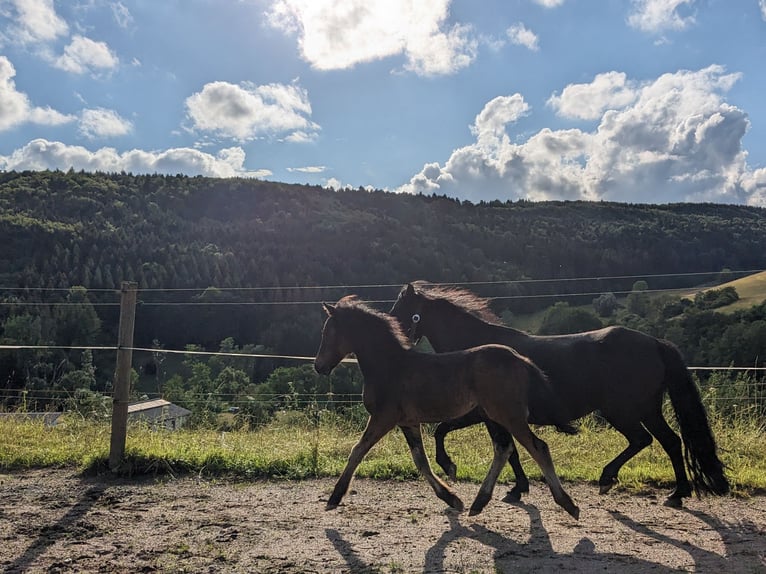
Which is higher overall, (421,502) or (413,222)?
(413,222)

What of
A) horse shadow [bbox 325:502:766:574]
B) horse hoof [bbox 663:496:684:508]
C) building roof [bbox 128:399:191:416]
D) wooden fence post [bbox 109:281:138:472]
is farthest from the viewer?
building roof [bbox 128:399:191:416]

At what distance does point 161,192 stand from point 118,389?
81442 millimetres

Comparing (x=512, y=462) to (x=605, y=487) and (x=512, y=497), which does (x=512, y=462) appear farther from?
(x=605, y=487)

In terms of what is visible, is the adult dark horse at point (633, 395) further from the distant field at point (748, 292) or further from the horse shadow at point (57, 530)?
the distant field at point (748, 292)

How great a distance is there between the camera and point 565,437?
775 cm

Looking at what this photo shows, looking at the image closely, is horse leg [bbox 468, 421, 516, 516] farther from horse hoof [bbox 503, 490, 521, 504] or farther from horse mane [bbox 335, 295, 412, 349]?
horse mane [bbox 335, 295, 412, 349]

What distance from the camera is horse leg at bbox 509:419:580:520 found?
4355mm

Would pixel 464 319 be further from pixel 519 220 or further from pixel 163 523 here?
pixel 519 220

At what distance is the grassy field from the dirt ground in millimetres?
312

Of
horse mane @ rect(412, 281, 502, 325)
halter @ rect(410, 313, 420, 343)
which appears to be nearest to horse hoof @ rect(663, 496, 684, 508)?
horse mane @ rect(412, 281, 502, 325)

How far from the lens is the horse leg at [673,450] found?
16.9ft

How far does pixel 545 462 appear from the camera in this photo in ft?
14.6

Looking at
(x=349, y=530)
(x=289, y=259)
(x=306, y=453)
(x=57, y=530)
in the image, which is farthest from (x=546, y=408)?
(x=289, y=259)

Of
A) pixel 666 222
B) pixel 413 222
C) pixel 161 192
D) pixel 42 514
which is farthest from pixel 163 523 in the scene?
pixel 161 192
